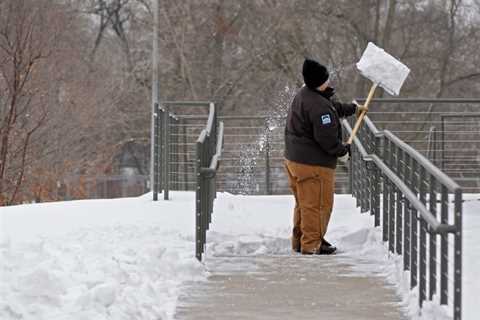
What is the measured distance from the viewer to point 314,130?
9.95m

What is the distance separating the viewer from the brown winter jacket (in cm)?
991

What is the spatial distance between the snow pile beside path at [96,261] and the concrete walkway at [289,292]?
211 mm

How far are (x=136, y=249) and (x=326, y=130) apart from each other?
182 cm

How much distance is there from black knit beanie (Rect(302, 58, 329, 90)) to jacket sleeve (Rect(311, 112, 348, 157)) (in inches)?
11.0

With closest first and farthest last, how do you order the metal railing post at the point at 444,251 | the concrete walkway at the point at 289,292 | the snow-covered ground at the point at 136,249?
1. the metal railing post at the point at 444,251
2. the snow-covered ground at the point at 136,249
3. the concrete walkway at the point at 289,292

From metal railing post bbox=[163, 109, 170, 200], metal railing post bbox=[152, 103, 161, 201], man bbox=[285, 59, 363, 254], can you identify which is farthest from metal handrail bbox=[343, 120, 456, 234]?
metal railing post bbox=[152, 103, 161, 201]

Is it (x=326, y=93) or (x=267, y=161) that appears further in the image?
(x=267, y=161)

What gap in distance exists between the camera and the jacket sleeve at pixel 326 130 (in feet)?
32.4

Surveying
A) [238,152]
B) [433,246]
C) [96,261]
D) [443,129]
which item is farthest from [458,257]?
[238,152]

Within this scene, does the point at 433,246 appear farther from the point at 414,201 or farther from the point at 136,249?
the point at 136,249

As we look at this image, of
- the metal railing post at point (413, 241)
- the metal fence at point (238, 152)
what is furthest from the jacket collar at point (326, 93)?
the metal fence at point (238, 152)

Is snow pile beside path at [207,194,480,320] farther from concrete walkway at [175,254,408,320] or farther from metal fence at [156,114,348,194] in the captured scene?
metal fence at [156,114,348,194]

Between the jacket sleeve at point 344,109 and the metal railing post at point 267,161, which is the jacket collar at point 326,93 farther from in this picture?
the metal railing post at point 267,161

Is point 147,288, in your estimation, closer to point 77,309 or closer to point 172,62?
point 77,309
